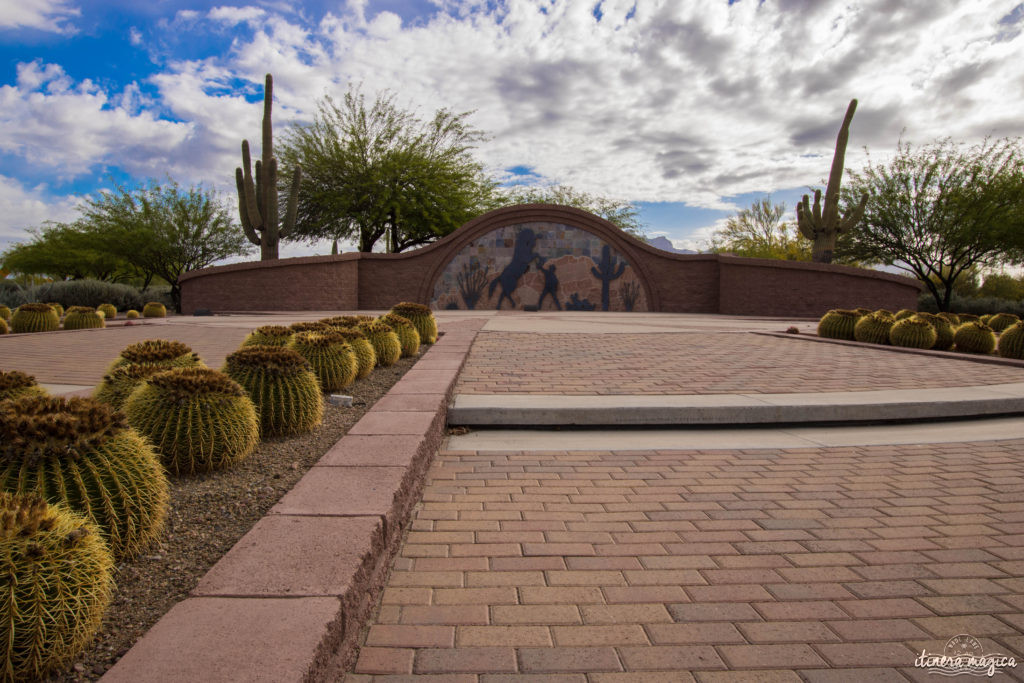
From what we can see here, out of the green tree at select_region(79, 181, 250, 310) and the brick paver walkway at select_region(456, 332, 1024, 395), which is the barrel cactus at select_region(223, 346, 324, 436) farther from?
the green tree at select_region(79, 181, 250, 310)

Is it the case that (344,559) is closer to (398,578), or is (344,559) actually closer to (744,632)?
(398,578)

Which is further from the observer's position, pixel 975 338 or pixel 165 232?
pixel 165 232

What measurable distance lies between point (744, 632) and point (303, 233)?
110 ft

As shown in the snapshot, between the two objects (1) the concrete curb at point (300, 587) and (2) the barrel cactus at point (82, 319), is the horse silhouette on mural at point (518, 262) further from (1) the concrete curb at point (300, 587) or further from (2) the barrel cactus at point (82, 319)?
(1) the concrete curb at point (300, 587)

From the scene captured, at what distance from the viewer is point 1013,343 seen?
31.8 feet

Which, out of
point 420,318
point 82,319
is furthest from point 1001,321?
point 82,319

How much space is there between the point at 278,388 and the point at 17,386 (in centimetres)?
153

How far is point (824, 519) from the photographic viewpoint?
134 inches

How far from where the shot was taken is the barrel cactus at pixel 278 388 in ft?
14.7

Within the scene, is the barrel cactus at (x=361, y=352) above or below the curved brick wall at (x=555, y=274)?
below

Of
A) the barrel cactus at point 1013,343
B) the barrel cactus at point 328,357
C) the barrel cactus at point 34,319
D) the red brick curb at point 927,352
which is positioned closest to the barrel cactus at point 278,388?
the barrel cactus at point 328,357

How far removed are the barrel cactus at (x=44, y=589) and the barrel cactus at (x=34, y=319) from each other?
1414cm

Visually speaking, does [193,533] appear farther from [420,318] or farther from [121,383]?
[420,318]

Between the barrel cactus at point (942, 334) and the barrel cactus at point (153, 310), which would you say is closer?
the barrel cactus at point (942, 334)
